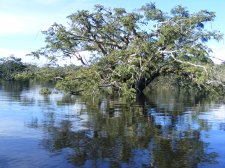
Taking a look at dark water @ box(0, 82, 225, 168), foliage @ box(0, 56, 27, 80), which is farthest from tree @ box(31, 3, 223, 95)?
foliage @ box(0, 56, 27, 80)

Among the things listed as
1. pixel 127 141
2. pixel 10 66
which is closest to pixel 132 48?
pixel 127 141

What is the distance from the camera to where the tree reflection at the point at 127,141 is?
13.1m

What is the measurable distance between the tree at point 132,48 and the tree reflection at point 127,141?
15035mm

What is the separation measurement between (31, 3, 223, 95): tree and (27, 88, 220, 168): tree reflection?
15035mm

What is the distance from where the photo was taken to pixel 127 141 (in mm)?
16359

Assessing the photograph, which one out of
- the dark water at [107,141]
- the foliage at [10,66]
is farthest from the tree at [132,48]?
the foliage at [10,66]

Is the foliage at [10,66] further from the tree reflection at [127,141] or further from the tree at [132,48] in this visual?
the tree reflection at [127,141]

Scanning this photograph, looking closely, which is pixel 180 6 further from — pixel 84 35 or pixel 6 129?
pixel 6 129

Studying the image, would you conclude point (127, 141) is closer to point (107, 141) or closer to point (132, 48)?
point (107, 141)

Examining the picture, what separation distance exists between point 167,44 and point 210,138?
24286 mm

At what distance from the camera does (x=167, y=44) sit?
41.5 metres

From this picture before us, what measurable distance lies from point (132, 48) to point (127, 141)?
23.9 m

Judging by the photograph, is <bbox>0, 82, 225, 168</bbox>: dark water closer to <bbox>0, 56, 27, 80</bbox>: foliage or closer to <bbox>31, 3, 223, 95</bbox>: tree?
<bbox>31, 3, 223, 95</bbox>: tree

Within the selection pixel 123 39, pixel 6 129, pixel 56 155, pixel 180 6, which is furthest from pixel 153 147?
pixel 180 6
